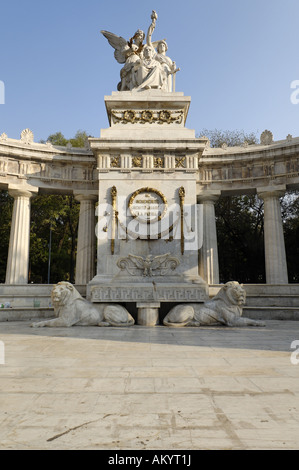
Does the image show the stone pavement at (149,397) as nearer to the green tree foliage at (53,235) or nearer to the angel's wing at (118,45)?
the angel's wing at (118,45)

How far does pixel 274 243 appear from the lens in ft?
88.2

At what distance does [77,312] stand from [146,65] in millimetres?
19030

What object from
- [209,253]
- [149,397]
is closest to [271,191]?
[209,253]

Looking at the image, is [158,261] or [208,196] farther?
[208,196]

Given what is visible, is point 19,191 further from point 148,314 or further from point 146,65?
point 148,314

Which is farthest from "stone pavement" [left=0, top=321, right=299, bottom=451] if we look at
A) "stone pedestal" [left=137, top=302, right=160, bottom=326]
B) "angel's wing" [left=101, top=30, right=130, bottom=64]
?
"angel's wing" [left=101, top=30, right=130, bottom=64]

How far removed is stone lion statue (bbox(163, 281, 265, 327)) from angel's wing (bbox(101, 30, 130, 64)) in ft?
68.1

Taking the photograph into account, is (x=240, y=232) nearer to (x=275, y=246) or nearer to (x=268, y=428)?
(x=275, y=246)

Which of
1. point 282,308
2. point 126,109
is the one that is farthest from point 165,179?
point 282,308

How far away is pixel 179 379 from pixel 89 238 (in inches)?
877

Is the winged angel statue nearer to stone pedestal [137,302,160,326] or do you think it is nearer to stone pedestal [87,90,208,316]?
stone pedestal [87,90,208,316]

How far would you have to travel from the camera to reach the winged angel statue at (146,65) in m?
24.8

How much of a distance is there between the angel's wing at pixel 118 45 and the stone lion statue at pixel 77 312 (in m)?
20.1

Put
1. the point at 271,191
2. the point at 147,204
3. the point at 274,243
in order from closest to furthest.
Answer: the point at 147,204 → the point at 274,243 → the point at 271,191
